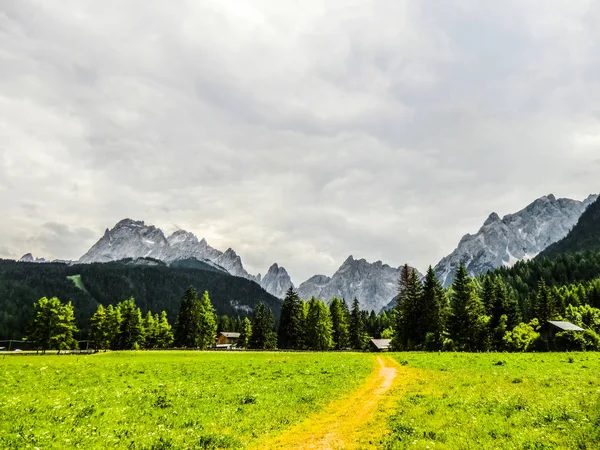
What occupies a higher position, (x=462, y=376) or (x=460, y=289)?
(x=460, y=289)

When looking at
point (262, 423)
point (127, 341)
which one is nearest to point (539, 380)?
point (262, 423)

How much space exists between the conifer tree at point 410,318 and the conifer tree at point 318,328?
26.2 m

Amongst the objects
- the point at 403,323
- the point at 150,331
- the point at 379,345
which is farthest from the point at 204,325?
the point at 403,323

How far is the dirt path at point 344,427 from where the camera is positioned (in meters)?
14.2

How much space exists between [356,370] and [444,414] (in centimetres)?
2159

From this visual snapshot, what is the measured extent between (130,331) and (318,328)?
5347 cm

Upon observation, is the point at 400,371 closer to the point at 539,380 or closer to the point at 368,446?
the point at 539,380

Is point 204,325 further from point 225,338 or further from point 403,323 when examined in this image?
point 225,338

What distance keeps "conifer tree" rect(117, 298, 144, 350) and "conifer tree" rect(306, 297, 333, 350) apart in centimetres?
4842

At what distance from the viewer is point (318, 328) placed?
343ft

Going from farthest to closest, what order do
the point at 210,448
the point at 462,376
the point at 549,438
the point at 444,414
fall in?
the point at 462,376 → the point at 444,414 → the point at 210,448 → the point at 549,438

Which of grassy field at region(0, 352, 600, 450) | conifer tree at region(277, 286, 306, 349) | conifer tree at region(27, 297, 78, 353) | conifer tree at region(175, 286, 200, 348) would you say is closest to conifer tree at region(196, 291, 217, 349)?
conifer tree at region(175, 286, 200, 348)

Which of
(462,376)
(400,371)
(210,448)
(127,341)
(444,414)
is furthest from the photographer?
(127,341)

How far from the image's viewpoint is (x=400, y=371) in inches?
1436
